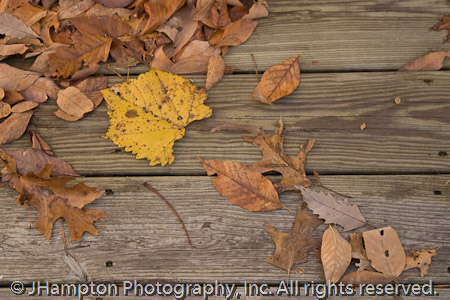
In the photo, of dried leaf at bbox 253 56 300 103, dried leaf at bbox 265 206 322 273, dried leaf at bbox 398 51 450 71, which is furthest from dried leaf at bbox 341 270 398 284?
dried leaf at bbox 398 51 450 71

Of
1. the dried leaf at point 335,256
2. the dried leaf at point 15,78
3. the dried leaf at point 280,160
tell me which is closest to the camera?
the dried leaf at point 335,256

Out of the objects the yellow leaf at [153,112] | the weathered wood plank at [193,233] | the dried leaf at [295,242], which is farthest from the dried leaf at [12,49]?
the dried leaf at [295,242]

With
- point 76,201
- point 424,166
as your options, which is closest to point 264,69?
point 424,166

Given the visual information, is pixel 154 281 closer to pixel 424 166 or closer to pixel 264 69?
pixel 264 69

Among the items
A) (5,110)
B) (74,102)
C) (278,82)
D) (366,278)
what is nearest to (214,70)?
(278,82)

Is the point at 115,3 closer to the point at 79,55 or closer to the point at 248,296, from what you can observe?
the point at 79,55

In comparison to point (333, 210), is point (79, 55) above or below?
above

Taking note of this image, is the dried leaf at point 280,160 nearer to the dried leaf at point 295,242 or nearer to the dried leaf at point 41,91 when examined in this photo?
the dried leaf at point 295,242
